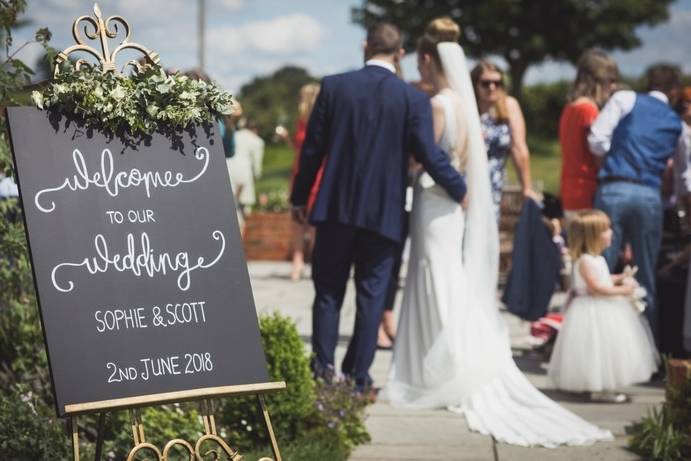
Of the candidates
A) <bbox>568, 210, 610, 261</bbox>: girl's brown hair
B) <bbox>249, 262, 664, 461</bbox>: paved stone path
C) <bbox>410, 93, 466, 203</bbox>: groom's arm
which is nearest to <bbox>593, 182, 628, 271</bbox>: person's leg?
<bbox>568, 210, 610, 261</bbox>: girl's brown hair

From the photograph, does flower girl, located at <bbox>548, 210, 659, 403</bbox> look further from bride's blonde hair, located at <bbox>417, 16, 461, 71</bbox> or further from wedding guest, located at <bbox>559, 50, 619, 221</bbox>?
bride's blonde hair, located at <bbox>417, 16, 461, 71</bbox>

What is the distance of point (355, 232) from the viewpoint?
6.06 m

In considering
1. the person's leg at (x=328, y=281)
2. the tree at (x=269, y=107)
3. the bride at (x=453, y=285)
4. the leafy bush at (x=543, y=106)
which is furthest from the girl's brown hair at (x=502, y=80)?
the leafy bush at (x=543, y=106)

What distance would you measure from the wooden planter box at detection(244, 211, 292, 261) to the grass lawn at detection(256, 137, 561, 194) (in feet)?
46.9

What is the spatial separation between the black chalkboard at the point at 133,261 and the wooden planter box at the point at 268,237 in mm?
10385

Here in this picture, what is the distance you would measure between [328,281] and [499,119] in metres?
2.47

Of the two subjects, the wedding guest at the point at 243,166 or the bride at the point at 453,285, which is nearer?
the bride at the point at 453,285

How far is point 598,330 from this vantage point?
6391 mm

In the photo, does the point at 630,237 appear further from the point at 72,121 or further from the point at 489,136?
the point at 72,121

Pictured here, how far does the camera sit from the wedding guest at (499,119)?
7734 mm

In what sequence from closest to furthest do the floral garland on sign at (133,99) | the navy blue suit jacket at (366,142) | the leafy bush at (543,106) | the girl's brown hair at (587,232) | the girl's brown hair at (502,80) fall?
1. the floral garland on sign at (133,99)
2. the navy blue suit jacket at (366,142)
3. the girl's brown hair at (587,232)
4. the girl's brown hair at (502,80)
5. the leafy bush at (543,106)

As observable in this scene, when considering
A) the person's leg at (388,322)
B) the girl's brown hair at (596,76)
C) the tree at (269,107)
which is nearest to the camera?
the girl's brown hair at (596,76)

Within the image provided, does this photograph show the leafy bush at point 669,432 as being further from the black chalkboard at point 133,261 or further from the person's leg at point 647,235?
the black chalkboard at point 133,261

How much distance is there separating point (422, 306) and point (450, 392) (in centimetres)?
54
